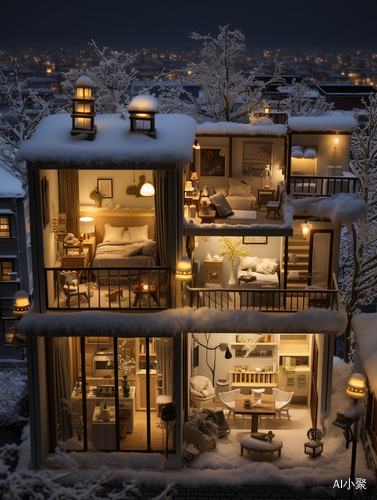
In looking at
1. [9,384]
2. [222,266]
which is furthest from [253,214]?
[9,384]

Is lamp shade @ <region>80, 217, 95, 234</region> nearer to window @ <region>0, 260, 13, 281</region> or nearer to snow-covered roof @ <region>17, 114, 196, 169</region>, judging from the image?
snow-covered roof @ <region>17, 114, 196, 169</region>

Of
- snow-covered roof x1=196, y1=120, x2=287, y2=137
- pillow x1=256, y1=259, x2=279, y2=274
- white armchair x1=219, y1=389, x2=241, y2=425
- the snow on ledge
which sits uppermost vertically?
snow-covered roof x1=196, y1=120, x2=287, y2=137

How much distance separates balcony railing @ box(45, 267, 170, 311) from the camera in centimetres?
1352

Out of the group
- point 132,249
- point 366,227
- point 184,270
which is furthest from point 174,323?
point 366,227

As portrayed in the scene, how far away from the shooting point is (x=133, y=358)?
1452 cm

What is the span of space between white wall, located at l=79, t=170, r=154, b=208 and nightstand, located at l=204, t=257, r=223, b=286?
82.9 inches

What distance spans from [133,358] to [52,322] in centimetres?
228

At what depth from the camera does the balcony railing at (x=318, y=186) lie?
1555 cm

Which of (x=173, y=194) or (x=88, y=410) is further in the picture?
(x=88, y=410)

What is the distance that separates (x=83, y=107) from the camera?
13.1 m

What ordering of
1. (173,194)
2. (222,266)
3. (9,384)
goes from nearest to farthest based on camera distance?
(173,194), (222,266), (9,384)

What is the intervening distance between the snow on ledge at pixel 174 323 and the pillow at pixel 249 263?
252 cm

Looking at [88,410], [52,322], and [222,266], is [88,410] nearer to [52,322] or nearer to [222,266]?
[52,322]

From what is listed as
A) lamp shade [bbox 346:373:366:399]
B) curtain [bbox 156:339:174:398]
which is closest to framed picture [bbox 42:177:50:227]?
curtain [bbox 156:339:174:398]
